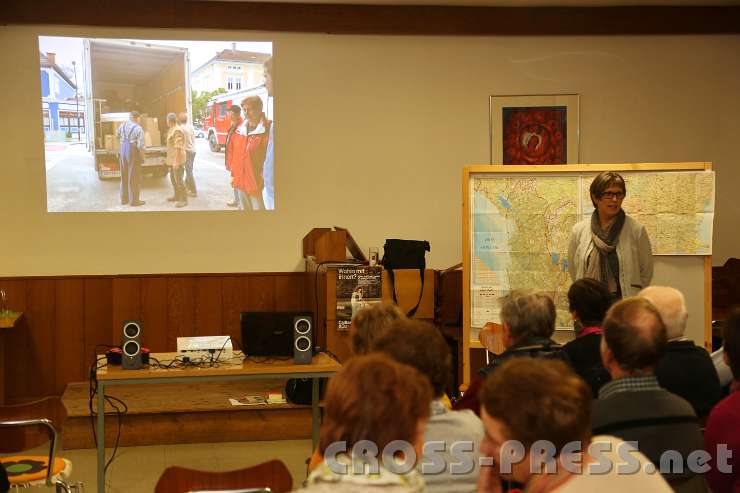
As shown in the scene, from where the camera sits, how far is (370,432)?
169 cm

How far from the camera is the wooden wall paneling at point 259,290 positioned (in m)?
7.10

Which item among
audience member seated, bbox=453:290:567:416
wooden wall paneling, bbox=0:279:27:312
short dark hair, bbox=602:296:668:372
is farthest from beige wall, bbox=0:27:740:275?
short dark hair, bbox=602:296:668:372

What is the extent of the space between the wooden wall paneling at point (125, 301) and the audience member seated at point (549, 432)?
17.8 ft

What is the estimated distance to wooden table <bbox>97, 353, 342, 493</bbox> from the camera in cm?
396

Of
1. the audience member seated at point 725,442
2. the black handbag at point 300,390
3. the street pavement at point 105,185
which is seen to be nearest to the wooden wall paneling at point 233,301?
the street pavement at point 105,185

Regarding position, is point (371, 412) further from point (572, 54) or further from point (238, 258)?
point (572, 54)

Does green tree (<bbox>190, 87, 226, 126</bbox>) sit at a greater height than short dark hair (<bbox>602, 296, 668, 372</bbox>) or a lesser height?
greater

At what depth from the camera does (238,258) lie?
7.10 m

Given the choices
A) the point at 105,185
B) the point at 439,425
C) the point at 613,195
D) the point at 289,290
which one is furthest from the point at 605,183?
the point at 105,185

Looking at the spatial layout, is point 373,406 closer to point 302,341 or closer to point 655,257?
point 302,341

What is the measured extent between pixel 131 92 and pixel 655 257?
433 cm

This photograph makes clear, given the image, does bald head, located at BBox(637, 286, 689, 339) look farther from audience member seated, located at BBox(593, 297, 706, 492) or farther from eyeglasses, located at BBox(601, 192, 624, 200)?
eyeglasses, located at BBox(601, 192, 624, 200)

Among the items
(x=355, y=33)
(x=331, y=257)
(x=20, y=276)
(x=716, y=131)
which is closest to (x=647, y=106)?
(x=716, y=131)

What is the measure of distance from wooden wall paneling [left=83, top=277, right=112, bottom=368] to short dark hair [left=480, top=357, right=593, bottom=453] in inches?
220
